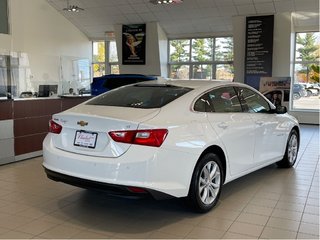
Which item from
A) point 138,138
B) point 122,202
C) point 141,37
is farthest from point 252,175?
point 141,37

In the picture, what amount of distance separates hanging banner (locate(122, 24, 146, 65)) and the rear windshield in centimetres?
920

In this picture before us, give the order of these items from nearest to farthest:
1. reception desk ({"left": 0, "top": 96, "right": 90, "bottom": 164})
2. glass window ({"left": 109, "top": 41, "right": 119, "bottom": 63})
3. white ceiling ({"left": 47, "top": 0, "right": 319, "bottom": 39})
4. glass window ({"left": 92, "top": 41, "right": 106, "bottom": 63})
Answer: reception desk ({"left": 0, "top": 96, "right": 90, "bottom": 164}) → white ceiling ({"left": 47, "top": 0, "right": 319, "bottom": 39}) → glass window ({"left": 109, "top": 41, "right": 119, "bottom": 63}) → glass window ({"left": 92, "top": 41, "right": 106, "bottom": 63})

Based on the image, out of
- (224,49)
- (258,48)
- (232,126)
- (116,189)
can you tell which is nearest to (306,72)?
(258,48)

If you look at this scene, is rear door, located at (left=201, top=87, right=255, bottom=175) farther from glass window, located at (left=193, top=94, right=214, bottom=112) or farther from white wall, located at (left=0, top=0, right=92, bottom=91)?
white wall, located at (left=0, top=0, right=92, bottom=91)

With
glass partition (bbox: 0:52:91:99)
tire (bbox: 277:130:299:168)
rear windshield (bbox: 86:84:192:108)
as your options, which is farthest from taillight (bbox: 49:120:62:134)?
glass partition (bbox: 0:52:91:99)

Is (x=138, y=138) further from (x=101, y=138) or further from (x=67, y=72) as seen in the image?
(x=67, y=72)

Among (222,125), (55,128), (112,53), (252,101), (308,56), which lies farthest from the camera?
(112,53)

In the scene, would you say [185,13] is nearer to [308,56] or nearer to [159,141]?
[308,56]

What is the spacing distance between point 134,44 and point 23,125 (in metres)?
8.02

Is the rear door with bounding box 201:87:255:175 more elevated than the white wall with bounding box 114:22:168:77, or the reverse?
the white wall with bounding box 114:22:168:77

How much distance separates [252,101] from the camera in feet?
14.3

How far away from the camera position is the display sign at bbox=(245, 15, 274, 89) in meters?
10.9

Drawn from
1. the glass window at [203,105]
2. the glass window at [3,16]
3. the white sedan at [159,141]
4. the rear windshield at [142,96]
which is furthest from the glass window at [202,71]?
the glass window at [203,105]

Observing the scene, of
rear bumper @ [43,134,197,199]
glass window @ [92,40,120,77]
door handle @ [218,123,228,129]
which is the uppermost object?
glass window @ [92,40,120,77]
